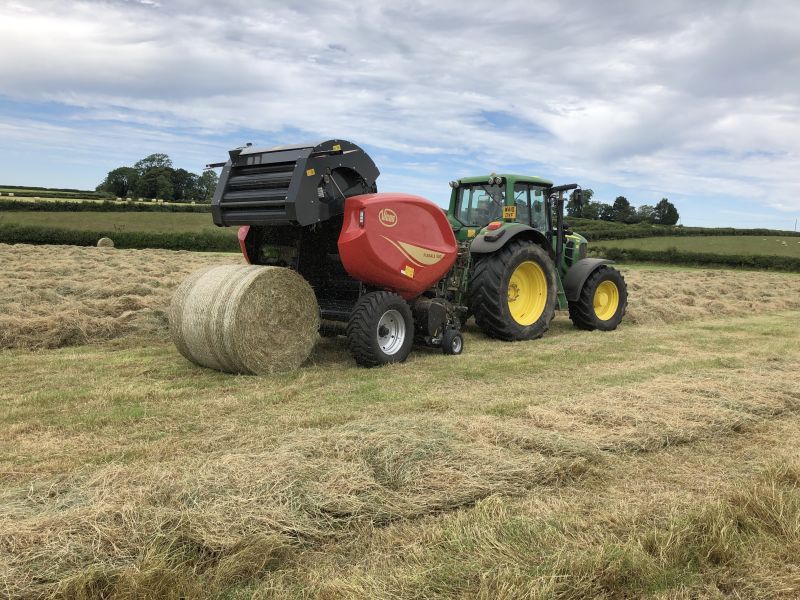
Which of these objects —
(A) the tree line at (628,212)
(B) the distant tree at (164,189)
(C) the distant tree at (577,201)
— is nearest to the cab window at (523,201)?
(C) the distant tree at (577,201)

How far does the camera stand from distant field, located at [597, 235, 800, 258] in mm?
31078

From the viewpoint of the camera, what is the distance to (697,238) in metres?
37.2

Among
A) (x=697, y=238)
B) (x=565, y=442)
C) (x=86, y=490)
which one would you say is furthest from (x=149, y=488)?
(x=697, y=238)

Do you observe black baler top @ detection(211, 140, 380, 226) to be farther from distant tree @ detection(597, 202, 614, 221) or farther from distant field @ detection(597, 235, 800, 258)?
distant tree @ detection(597, 202, 614, 221)

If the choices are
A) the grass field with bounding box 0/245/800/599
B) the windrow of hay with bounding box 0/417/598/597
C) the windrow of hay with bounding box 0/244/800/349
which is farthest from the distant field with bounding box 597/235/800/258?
the windrow of hay with bounding box 0/417/598/597

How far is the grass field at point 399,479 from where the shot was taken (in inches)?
94.9

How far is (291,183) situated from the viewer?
5.86 metres

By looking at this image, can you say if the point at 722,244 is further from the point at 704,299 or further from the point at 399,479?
the point at 399,479

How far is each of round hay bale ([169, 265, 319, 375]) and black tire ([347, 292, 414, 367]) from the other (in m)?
0.42

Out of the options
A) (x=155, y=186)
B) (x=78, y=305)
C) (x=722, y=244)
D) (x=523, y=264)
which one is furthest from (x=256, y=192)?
(x=155, y=186)

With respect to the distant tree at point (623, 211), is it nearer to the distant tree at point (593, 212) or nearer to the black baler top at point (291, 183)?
the distant tree at point (593, 212)

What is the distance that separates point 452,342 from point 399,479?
3.95 m

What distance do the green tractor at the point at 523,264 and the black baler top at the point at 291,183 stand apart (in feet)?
6.47

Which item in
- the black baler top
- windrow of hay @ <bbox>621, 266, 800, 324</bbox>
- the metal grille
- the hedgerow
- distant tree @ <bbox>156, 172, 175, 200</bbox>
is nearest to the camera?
the black baler top
